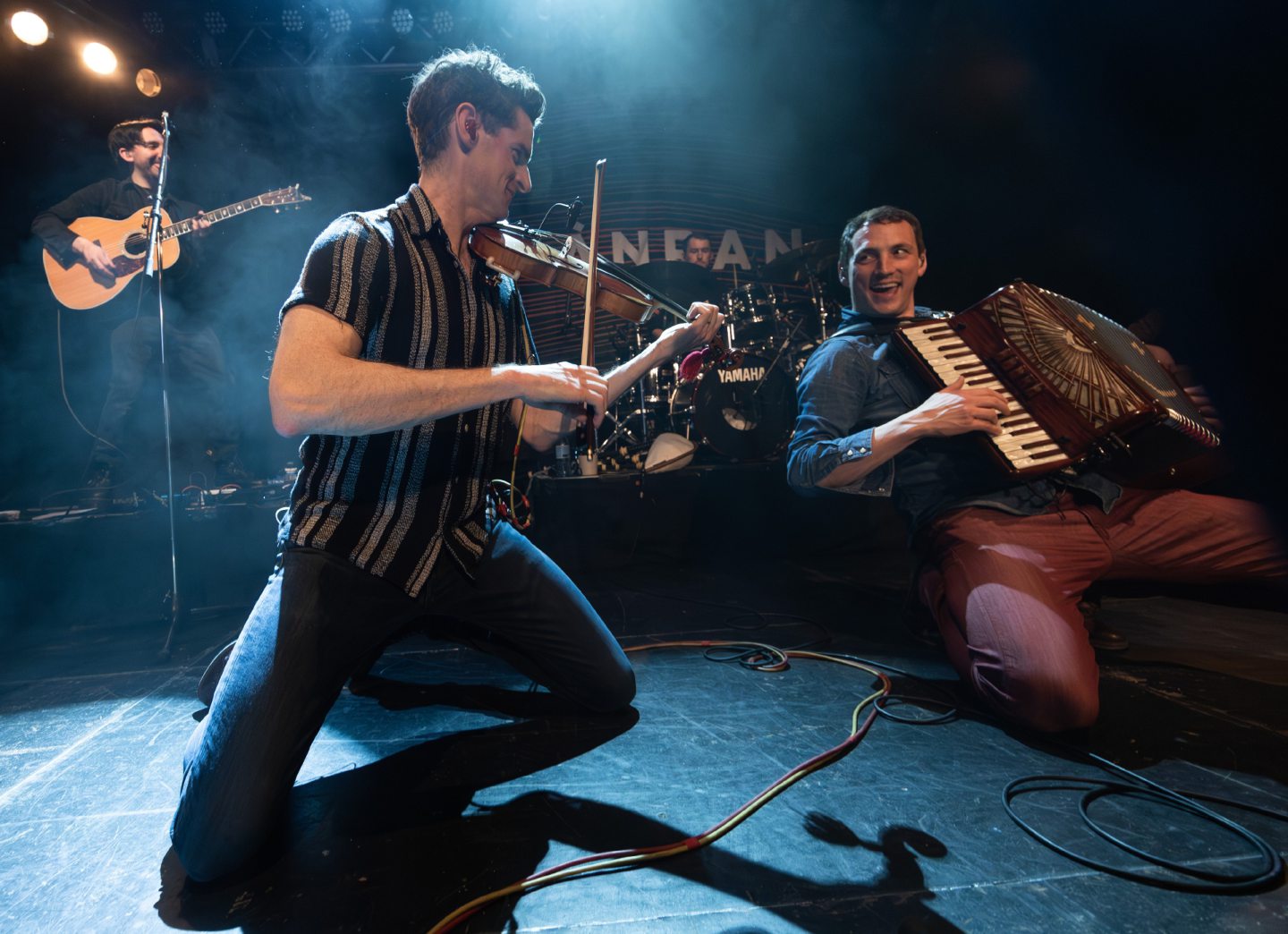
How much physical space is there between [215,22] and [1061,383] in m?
7.06

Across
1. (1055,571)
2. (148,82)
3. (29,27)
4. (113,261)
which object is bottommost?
(1055,571)

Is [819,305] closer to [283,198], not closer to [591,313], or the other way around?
[283,198]

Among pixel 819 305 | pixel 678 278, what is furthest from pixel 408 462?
pixel 819 305

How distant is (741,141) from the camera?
694cm

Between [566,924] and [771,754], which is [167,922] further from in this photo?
[771,754]

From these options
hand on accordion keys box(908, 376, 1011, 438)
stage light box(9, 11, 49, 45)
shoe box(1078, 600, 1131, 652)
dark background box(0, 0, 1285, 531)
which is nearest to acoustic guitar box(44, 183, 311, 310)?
dark background box(0, 0, 1285, 531)

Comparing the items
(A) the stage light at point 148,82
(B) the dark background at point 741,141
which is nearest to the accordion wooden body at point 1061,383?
(B) the dark background at point 741,141

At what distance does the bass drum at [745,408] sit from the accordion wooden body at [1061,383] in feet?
10.9

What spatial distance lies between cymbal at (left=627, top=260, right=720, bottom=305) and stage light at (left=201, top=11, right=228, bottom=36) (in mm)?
4096

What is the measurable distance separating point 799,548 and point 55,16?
23.6 feet

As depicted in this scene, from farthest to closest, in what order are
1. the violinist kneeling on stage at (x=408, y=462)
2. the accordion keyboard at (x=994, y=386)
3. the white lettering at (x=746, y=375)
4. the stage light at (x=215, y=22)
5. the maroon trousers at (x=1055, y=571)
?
the white lettering at (x=746, y=375)
the stage light at (x=215, y=22)
the accordion keyboard at (x=994, y=386)
the maroon trousers at (x=1055, y=571)
the violinist kneeling on stage at (x=408, y=462)

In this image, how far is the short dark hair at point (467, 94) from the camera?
1991mm

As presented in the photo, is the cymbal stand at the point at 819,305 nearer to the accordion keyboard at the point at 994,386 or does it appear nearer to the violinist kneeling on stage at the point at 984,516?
the violinist kneeling on stage at the point at 984,516

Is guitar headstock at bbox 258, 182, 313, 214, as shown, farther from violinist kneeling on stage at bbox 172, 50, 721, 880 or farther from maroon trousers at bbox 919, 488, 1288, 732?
maroon trousers at bbox 919, 488, 1288, 732
